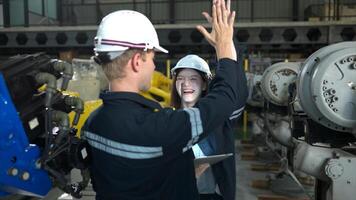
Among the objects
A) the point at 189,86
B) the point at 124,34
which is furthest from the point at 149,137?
the point at 189,86

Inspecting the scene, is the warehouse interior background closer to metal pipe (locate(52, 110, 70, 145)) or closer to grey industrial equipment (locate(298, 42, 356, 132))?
grey industrial equipment (locate(298, 42, 356, 132))

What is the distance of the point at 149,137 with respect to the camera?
4.31ft

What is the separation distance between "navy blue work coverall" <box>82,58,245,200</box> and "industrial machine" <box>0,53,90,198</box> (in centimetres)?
30

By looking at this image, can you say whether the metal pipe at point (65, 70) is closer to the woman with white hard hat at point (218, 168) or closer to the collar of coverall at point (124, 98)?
the collar of coverall at point (124, 98)

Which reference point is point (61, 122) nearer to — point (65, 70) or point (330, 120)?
point (65, 70)

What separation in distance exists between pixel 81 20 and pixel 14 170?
12516 mm

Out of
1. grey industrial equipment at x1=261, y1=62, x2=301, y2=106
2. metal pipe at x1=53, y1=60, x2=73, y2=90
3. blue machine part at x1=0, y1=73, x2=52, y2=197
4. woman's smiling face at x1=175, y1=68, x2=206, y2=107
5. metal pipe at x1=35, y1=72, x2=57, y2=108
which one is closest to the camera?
blue machine part at x1=0, y1=73, x2=52, y2=197

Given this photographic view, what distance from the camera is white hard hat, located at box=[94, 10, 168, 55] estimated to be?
54.0 inches

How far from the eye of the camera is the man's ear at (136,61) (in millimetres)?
1383

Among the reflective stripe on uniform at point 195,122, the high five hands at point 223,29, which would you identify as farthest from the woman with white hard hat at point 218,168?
the reflective stripe on uniform at point 195,122

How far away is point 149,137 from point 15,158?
652 mm

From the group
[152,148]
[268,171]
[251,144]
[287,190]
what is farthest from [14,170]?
[251,144]

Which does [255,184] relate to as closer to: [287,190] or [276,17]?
[287,190]

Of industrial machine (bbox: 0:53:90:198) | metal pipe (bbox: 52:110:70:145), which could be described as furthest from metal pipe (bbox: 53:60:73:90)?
metal pipe (bbox: 52:110:70:145)
